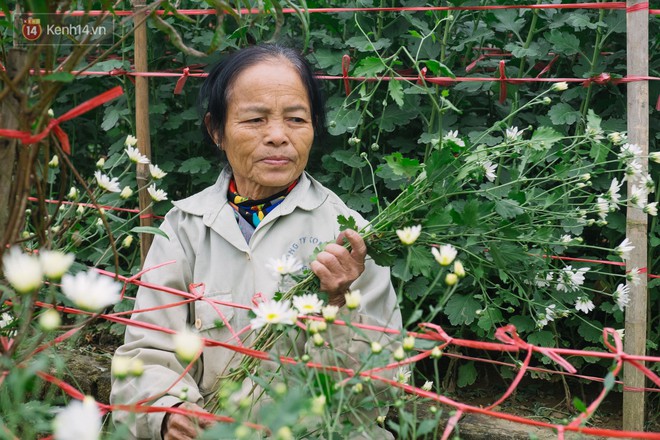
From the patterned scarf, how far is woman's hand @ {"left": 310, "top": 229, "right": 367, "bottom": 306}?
1.58ft

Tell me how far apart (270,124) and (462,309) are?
39.0 inches

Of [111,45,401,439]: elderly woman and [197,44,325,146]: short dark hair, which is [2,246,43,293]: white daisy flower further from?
[197,44,325,146]: short dark hair

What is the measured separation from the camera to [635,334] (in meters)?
2.37

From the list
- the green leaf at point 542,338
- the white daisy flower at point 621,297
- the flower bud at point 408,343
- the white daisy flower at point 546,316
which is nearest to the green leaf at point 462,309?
the green leaf at point 542,338

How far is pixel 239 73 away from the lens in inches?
85.7

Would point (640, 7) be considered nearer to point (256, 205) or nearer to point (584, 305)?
point (584, 305)

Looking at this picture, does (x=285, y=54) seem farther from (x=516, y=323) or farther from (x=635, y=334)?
(x=635, y=334)

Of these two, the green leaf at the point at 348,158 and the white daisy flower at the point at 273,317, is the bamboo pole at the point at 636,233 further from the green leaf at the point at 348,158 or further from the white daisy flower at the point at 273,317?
the white daisy flower at the point at 273,317

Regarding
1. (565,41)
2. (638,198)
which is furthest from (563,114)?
(638,198)

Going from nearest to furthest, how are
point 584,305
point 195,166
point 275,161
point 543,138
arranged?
point 543,138, point 275,161, point 584,305, point 195,166

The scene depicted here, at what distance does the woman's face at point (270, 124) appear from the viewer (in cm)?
211

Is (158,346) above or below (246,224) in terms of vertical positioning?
below

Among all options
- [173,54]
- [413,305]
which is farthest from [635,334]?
[173,54]

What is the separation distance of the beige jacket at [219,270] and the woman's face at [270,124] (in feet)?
0.34
